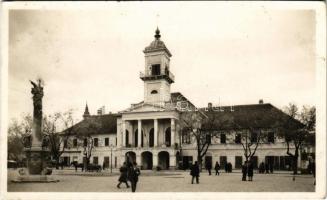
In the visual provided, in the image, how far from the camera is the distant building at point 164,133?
39.8m

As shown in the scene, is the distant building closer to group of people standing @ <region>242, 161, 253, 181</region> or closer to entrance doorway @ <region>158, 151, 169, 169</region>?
entrance doorway @ <region>158, 151, 169, 169</region>

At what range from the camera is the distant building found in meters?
39.8

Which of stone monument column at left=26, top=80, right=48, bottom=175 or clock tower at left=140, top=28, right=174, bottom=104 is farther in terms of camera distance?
clock tower at left=140, top=28, right=174, bottom=104

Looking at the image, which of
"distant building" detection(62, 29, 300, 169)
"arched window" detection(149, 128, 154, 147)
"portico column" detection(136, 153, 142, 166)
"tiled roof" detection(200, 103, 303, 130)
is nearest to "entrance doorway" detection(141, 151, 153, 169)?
"distant building" detection(62, 29, 300, 169)

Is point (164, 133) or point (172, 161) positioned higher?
point (164, 133)

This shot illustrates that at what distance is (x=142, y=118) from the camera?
4288cm

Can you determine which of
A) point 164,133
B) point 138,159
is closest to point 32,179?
point 138,159

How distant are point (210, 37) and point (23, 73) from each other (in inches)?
319

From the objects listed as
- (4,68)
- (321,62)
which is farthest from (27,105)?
(321,62)

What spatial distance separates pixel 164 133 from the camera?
143 ft

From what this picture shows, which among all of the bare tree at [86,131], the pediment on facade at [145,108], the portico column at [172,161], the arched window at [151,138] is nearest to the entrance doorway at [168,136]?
the arched window at [151,138]

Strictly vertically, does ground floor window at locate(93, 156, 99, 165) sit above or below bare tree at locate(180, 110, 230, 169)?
below

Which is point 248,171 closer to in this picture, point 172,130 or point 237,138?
point 237,138

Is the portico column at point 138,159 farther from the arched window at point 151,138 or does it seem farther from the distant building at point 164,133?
the arched window at point 151,138
